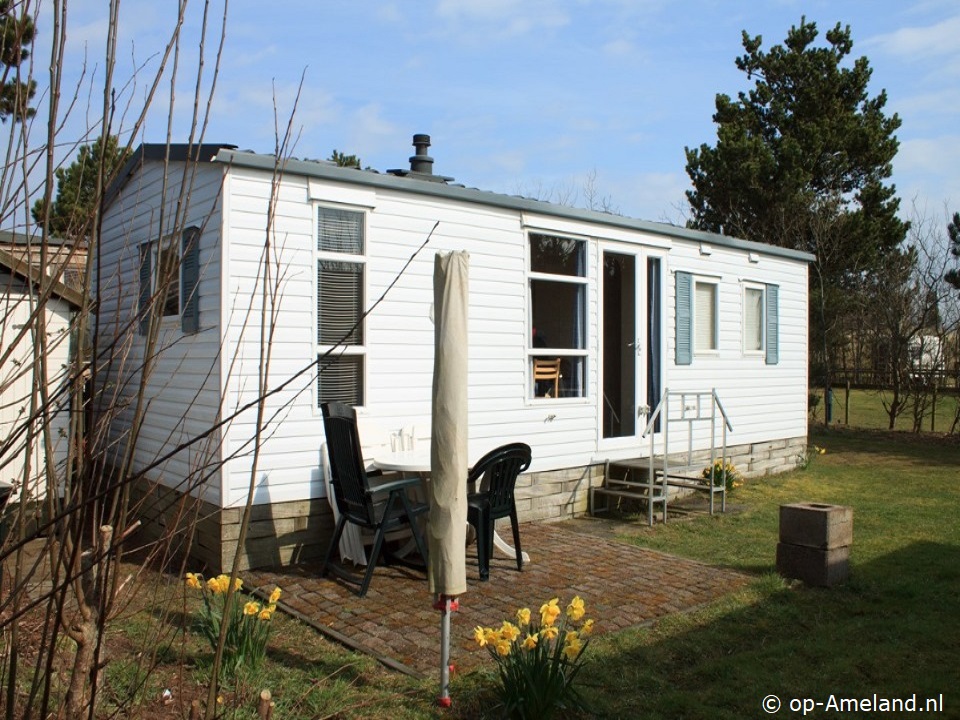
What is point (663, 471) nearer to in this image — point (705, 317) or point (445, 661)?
point (705, 317)

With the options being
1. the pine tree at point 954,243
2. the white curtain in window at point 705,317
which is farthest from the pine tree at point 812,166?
the white curtain in window at point 705,317

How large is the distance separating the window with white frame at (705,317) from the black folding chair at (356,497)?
213 inches

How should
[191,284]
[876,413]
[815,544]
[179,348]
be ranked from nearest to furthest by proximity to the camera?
[815,544] → [191,284] → [179,348] → [876,413]

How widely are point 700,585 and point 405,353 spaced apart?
301 cm

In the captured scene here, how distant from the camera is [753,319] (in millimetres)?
11438

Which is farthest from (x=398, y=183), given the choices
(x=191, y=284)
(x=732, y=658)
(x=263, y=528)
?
(x=732, y=658)

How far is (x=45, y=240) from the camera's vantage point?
154 cm

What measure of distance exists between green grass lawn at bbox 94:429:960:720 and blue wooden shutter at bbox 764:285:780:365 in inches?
173

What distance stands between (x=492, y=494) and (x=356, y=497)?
967 millimetres

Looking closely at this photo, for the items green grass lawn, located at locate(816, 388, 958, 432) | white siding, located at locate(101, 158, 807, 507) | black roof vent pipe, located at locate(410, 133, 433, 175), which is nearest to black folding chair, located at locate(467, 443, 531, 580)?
white siding, located at locate(101, 158, 807, 507)

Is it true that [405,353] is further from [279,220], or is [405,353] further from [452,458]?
[452,458]

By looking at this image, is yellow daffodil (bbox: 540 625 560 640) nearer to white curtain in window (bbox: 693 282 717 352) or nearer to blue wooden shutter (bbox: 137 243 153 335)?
blue wooden shutter (bbox: 137 243 153 335)

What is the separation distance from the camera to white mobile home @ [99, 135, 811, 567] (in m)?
6.21

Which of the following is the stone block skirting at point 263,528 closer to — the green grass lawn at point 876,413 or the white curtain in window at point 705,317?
the white curtain in window at point 705,317
